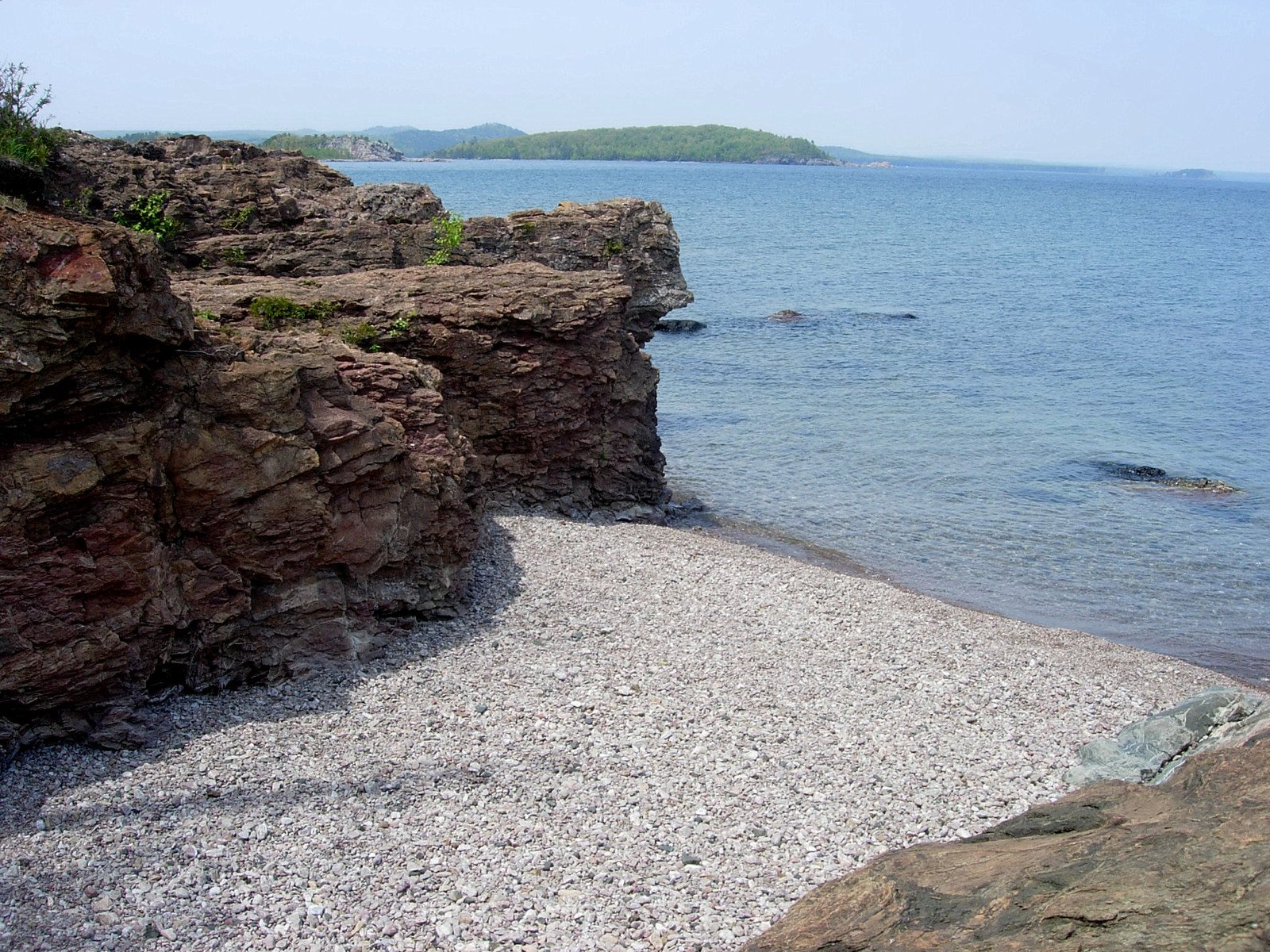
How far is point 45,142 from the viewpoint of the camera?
52.9 feet

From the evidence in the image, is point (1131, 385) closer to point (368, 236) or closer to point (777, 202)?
point (368, 236)

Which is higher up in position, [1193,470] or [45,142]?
[45,142]

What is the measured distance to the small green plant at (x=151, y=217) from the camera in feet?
62.3

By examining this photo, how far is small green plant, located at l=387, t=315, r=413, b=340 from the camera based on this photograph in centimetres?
1852

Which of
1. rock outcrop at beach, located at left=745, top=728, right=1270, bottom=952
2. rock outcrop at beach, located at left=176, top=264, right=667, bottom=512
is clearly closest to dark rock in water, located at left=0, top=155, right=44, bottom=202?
rock outcrop at beach, located at left=176, top=264, right=667, bottom=512

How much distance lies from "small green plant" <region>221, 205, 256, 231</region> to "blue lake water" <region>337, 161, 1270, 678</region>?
12.9m

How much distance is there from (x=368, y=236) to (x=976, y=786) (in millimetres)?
15891

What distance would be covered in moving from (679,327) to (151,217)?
33.6m

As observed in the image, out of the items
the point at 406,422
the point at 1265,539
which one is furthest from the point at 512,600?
the point at 1265,539

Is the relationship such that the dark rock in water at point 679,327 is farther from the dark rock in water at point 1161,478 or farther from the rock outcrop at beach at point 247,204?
the rock outcrop at beach at point 247,204

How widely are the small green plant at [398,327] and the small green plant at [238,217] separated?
15.0ft

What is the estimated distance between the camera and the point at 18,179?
11656 mm

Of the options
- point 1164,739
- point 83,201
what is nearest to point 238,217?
point 83,201

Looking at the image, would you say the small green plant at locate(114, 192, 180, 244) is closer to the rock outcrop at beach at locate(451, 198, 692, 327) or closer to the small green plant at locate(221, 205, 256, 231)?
the small green plant at locate(221, 205, 256, 231)
